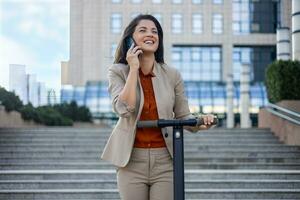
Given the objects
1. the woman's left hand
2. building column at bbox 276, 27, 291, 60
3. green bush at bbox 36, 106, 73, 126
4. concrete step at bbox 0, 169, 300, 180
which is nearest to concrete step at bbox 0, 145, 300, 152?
concrete step at bbox 0, 169, 300, 180

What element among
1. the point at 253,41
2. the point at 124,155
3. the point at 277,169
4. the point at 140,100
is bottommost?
the point at 277,169

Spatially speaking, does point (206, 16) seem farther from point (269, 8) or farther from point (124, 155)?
point (124, 155)

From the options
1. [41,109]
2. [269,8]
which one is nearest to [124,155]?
[41,109]

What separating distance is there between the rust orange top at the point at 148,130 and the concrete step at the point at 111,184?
16.1ft

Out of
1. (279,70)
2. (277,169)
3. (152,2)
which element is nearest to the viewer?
(277,169)

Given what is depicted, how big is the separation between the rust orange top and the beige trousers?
28mm

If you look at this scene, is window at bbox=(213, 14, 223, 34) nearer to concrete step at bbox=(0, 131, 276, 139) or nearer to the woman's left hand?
concrete step at bbox=(0, 131, 276, 139)

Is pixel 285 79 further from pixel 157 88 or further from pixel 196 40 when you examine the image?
pixel 196 40

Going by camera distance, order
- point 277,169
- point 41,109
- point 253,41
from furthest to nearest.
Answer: point 253,41
point 41,109
point 277,169

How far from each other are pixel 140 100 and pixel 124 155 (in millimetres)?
261

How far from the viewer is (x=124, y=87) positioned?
263 cm

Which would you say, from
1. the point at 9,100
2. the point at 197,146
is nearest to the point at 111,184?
the point at 197,146

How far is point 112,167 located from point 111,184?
1.31m

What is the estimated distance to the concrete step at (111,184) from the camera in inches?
299
